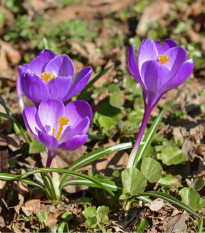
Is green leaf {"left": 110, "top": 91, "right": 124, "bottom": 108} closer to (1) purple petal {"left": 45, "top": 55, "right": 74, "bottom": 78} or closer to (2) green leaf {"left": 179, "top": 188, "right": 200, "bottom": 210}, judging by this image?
(1) purple petal {"left": 45, "top": 55, "right": 74, "bottom": 78}

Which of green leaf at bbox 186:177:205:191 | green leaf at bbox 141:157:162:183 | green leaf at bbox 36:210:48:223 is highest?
green leaf at bbox 141:157:162:183

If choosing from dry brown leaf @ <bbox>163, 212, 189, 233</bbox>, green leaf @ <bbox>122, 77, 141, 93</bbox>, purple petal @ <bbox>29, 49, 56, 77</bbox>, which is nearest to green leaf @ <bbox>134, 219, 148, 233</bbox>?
dry brown leaf @ <bbox>163, 212, 189, 233</bbox>

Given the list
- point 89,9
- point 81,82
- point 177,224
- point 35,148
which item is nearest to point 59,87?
point 81,82

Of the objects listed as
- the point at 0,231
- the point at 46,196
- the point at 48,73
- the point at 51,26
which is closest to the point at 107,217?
the point at 46,196

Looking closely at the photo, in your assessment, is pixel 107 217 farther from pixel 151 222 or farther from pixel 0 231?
pixel 0 231

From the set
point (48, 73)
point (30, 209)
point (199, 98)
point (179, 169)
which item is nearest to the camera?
point (48, 73)

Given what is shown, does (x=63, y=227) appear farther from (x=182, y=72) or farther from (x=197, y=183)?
(x=182, y=72)
